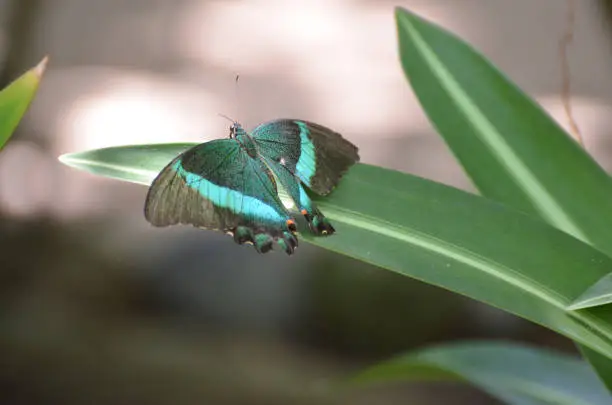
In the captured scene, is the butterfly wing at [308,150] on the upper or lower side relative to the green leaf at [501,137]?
lower

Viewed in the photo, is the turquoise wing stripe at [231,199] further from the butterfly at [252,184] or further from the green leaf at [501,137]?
the green leaf at [501,137]

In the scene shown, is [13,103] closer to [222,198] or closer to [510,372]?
[222,198]

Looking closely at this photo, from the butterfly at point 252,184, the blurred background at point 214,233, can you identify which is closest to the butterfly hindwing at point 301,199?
the butterfly at point 252,184

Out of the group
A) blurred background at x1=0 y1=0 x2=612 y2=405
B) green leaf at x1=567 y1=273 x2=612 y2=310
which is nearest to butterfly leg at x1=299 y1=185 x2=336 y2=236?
green leaf at x1=567 y1=273 x2=612 y2=310

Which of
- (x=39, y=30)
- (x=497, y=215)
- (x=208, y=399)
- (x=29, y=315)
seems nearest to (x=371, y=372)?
(x=497, y=215)

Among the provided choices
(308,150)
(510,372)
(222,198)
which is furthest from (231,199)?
(510,372)

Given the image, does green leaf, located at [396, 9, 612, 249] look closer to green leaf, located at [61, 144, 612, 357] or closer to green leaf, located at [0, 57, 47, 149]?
green leaf, located at [61, 144, 612, 357]

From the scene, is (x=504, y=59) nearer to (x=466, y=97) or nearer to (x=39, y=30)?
(x=466, y=97)
